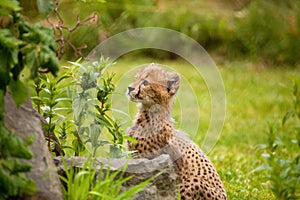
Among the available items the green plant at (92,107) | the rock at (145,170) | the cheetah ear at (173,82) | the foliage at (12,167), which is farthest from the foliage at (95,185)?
the cheetah ear at (173,82)

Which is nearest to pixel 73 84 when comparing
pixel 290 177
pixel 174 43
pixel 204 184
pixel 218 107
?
pixel 204 184

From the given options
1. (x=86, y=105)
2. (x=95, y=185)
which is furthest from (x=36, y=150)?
(x=86, y=105)

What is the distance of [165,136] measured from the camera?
4598 millimetres

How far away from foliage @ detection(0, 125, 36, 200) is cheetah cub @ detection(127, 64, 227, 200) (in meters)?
1.30

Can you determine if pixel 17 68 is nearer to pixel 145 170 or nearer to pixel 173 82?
pixel 145 170

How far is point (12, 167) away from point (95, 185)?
69 centimetres

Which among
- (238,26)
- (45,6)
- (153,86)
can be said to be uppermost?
(238,26)

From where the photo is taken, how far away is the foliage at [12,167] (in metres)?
3.28

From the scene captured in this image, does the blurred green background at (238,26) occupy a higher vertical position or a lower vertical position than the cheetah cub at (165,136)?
higher

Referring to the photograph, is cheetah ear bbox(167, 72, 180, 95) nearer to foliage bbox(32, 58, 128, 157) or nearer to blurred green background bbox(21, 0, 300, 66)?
foliage bbox(32, 58, 128, 157)

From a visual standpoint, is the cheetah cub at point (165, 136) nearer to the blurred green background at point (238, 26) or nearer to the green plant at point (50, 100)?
the green plant at point (50, 100)

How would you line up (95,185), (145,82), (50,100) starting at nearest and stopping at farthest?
(95,185) → (50,100) → (145,82)

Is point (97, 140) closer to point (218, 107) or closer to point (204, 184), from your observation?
point (204, 184)

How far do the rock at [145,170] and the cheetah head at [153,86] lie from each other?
55 cm
